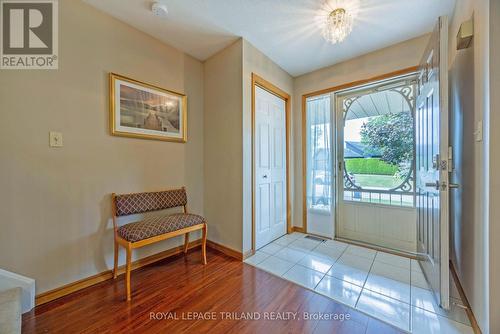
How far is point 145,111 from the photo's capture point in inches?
83.7

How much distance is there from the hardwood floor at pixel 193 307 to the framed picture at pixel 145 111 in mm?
1436

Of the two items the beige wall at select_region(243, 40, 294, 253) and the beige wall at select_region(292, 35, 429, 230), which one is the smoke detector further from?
the beige wall at select_region(292, 35, 429, 230)

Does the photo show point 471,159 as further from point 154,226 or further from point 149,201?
point 149,201

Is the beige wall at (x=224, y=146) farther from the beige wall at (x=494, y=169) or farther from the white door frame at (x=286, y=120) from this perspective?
the beige wall at (x=494, y=169)

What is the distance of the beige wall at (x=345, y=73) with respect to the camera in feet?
7.38

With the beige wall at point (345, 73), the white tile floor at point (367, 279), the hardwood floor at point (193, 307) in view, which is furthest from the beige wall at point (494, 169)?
the beige wall at point (345, 73)

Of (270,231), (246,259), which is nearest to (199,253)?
(246,259)

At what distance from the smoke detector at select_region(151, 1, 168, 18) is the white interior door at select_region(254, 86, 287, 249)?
1.23 metres

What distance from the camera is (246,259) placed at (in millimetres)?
2256

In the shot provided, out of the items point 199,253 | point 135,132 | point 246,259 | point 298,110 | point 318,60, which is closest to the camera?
A: point 135,132

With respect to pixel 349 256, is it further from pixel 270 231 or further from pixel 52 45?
pixel 52 45

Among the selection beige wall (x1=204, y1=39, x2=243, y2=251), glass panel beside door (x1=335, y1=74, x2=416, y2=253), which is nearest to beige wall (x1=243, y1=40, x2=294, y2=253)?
beige wall (x1=204, y1=39, x2=243, y2=251)

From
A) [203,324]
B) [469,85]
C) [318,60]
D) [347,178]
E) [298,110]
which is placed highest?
[318,60]

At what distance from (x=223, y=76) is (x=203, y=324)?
2.50 metres
